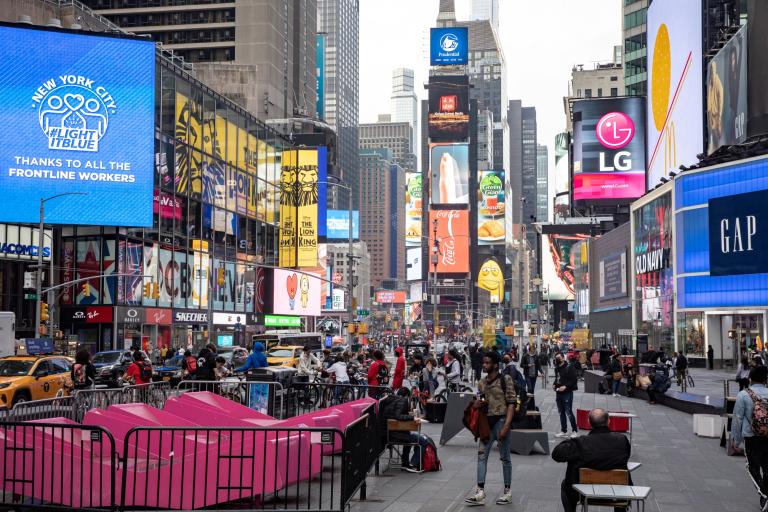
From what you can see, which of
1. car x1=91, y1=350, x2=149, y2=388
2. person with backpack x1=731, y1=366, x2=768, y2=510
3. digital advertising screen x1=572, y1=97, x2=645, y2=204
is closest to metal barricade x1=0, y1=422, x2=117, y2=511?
person with backpack x1=731, y1=366, x2=768, y2=510

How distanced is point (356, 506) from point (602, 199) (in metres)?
90.8

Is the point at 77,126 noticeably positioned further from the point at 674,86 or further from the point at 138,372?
the point at 674,86

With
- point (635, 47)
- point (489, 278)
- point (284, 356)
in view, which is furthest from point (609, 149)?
point (284, 356)

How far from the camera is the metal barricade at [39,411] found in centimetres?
1380

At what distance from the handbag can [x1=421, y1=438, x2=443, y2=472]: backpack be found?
9.03ft

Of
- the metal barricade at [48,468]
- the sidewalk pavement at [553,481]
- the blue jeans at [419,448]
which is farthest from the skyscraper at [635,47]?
the metal barricade at [48,468]

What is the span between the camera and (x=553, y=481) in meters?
14.1

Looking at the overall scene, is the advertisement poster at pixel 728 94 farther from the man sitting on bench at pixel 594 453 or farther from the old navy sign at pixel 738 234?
the man sitting on bench at pixel 594 453

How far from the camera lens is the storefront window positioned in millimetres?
64688

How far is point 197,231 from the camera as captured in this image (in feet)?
242

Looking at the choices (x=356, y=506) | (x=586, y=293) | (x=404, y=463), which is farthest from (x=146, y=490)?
(x=586, y=293)

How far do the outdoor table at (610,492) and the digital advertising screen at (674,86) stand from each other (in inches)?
2454

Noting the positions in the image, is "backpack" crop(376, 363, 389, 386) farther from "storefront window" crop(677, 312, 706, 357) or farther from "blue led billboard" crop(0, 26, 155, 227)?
"storefront window" crop(677, 312, 706, 357)

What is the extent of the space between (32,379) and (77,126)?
35.9 metres
